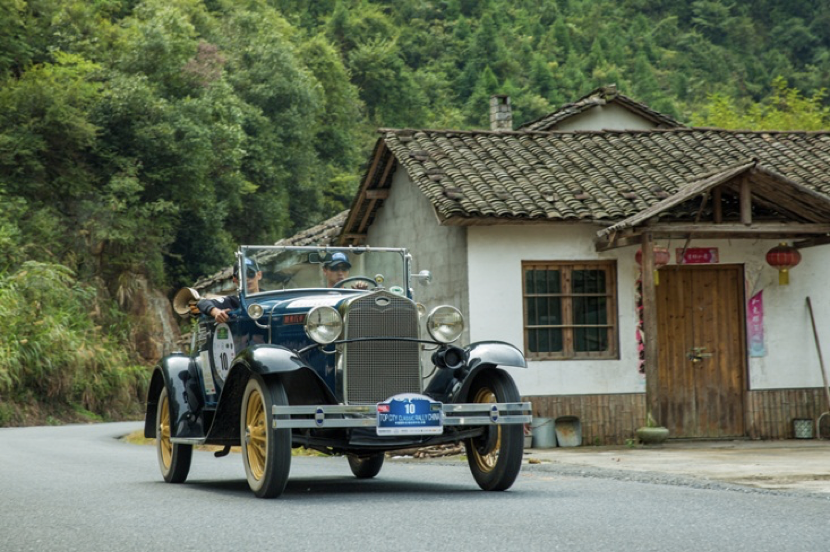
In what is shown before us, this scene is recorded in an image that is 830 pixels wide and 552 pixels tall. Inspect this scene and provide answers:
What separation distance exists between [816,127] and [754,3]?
94.4ft

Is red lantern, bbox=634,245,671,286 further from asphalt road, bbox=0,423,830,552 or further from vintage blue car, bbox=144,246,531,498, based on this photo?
vintage blue car, bbox=144,246,531,498

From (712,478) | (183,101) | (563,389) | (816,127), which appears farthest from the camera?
(816,127)

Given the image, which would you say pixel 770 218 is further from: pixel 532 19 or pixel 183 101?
pixel 532 19

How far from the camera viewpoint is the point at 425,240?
19109 millimetres

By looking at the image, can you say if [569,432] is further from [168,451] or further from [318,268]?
[168,451]

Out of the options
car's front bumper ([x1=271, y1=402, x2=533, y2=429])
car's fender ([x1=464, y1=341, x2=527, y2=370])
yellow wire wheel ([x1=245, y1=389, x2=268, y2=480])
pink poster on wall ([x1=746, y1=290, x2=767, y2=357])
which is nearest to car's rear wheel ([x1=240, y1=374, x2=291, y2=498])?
yellow wire wheel ([x1=245, y1=389, x2=268, y2=480])

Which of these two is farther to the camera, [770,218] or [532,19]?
[532,19]

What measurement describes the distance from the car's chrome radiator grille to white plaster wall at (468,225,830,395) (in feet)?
24.0

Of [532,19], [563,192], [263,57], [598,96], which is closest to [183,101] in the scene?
[263,57]

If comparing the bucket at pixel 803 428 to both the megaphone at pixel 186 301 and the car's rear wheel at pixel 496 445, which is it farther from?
the megaphone at pixel 186 301

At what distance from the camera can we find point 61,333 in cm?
3158

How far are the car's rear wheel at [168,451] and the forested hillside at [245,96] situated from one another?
60.4ft

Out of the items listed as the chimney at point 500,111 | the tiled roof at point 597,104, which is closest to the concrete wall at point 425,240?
the chimney at point 500,111

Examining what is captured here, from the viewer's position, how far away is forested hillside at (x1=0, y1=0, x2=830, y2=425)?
38.7 metres
